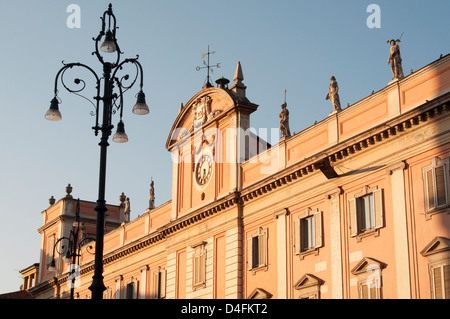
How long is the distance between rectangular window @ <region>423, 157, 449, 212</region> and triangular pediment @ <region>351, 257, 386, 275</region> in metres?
2.67

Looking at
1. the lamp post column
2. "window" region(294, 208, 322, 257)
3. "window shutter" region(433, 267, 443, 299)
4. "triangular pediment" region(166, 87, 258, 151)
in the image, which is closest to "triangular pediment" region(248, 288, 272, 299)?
"window" region(294, 208, 322, 257)

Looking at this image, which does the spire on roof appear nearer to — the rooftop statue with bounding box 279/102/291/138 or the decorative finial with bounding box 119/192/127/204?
the rooftop statue with bounding box 279/102/291/138

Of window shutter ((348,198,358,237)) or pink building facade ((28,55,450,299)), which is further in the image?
window shutter ((348,198,358,237))

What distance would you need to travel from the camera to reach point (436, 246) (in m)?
23.0

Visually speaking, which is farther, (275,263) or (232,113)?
(232,113)

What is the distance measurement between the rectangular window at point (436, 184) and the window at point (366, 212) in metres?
2.07

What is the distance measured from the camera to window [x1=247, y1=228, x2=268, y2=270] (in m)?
31.1

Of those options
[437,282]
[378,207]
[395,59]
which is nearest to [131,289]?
[378,207]

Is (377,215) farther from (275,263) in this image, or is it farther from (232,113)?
(232,113)

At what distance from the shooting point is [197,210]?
1394 inches

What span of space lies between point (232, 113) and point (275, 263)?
24.2 feet

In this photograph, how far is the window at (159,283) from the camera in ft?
127

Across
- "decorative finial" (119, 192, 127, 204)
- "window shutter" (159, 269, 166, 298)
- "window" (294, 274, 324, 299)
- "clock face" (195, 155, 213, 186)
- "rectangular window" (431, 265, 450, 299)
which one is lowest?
"rectangular window" (431, 265, 450, 299)
